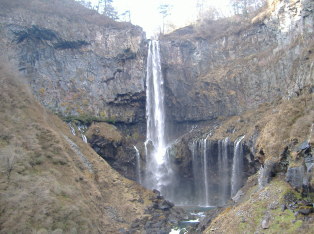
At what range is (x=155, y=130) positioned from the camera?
52094 mm

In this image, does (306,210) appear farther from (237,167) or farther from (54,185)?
(237,167)

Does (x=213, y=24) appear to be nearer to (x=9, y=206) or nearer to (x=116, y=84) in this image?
(x=116, y=84)

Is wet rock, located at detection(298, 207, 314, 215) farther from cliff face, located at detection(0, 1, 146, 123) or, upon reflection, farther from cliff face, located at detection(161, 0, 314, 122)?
A: cliff face, located at detection(0, 1, 146, 123)

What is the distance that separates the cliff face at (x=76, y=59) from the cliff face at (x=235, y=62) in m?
6.75

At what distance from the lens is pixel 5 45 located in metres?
46.0

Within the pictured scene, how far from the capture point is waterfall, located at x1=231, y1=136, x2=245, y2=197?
40031mm

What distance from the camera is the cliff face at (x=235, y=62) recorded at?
47.8 meters

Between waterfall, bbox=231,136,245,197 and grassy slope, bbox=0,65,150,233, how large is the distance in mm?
12074

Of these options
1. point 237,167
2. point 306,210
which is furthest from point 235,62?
point 306,210

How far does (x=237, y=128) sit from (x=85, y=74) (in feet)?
81.1

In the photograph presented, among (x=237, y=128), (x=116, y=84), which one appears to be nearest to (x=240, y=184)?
(x=237, y=128)

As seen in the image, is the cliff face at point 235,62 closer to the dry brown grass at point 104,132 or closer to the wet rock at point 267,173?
the dry brown grass at point 104,132

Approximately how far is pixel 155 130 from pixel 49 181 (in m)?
27.0

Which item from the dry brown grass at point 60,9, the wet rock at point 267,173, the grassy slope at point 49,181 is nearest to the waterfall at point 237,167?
the grassy slope at point 49,181
